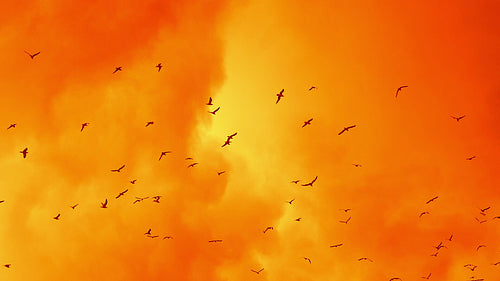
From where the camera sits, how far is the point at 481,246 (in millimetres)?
74312

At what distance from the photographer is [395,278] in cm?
7656

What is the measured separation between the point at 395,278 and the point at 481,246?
13186 mm
